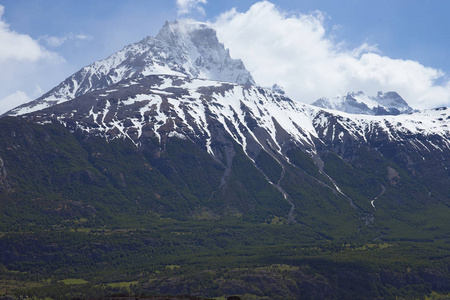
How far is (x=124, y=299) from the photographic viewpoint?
16288cm

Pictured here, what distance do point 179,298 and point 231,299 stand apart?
64.6 feet

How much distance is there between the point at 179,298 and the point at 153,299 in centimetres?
746

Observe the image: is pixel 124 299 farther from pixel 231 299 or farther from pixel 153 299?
pixel 231 299

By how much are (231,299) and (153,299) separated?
25743 millimetres

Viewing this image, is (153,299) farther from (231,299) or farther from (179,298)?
(231,299)

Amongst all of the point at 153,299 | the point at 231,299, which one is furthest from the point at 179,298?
the point at 231,299

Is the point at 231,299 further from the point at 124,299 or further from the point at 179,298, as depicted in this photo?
the point at 124,299

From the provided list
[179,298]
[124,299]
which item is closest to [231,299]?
[179,298]

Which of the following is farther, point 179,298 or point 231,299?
point 179,298

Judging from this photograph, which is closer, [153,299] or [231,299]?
[231,299]

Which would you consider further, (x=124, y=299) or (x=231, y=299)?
(x=124, y=299)

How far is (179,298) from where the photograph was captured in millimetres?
163125

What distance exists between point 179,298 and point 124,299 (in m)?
15.8

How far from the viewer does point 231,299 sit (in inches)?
5925
